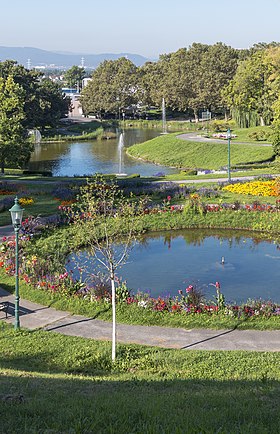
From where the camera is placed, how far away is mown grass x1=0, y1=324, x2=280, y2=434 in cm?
745

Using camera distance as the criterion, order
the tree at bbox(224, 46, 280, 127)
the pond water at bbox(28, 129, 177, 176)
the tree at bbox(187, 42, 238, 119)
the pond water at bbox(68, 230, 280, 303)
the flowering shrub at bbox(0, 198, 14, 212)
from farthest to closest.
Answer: the tree at bbox(187, 42, 238, 119), the tree at bbox(224, 46, 280, 127), the pond water at bbox(28, 129, 177, 176), the flowering shrub at bbox(0, 198, 14, 212), the pond water at bbox(68, 230, 280, 303)

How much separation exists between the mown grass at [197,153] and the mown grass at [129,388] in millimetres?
41640

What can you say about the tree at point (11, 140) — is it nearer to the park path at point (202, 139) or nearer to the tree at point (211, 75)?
the park path at point (202, 139)

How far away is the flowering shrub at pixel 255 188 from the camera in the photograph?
31.2 metres

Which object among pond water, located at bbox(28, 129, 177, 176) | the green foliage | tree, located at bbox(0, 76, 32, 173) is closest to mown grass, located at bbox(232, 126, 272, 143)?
the green foliage

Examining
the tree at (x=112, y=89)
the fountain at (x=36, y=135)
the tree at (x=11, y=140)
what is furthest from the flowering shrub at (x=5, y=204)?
the tree at (x=112, y=89)

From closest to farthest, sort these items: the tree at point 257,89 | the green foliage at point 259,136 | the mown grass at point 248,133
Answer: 1. the green foliage at point 259,136
2. the mown grass at point 248,133
3. the tree at point 257,89

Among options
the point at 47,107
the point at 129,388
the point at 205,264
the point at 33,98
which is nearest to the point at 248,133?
the point at 33,98

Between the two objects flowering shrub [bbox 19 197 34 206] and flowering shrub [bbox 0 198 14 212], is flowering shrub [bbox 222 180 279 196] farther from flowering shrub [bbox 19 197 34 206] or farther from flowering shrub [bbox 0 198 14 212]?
flowering shrub [bbox 0 198 14 212]

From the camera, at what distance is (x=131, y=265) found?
21891mm

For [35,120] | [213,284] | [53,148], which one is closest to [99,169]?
[53,148]

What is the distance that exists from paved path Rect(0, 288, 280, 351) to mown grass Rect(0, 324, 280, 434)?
586 mm

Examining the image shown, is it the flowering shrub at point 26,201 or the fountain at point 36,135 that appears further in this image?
the fountain at point 36,135

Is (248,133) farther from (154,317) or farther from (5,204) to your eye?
(154,317)
